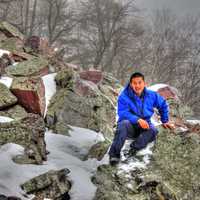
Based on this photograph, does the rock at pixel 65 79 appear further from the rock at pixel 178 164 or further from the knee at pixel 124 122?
the rock at pixel 178 164

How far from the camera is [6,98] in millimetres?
A: 11102

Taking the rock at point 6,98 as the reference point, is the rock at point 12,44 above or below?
above

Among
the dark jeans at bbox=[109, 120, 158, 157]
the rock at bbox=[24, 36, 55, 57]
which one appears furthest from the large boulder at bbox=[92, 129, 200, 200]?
the rock at bbox=[24, 36, 55, 57]

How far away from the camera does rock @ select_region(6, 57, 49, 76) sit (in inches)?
539

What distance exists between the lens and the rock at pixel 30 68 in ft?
44.9

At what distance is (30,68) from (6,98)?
323 cm

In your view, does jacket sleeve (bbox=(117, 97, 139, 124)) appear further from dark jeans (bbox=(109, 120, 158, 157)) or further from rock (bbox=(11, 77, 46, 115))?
rock (bbox=(11, 77, 46, 115))

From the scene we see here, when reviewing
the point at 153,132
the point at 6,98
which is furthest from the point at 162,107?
the point at 6,98

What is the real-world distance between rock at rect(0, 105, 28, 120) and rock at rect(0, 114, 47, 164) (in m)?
1.91

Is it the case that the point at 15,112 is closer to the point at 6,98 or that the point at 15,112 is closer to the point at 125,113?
the point at 6,98

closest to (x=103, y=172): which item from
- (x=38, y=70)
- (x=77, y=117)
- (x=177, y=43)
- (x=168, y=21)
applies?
(x=77, y=117)

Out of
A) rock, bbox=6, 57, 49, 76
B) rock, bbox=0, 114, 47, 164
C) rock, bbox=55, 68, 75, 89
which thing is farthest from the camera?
rock, bbox=6, 57, 49, 76

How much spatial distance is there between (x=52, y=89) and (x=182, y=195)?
6907mm

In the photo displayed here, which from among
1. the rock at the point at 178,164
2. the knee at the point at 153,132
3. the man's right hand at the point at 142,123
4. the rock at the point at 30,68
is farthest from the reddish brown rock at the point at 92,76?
the man's right hand at the point at 142,123
